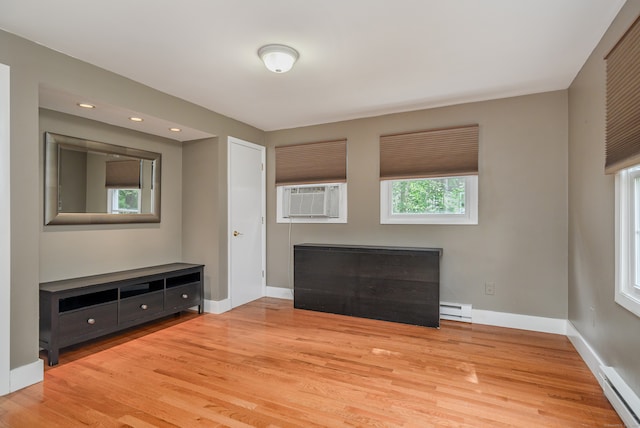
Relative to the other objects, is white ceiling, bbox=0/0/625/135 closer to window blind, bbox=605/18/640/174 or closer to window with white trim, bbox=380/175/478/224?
window blind, bbox=605/18/640/174

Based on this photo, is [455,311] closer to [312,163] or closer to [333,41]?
[312,163]

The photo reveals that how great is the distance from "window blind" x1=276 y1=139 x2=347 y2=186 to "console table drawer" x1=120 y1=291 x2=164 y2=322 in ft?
6.82

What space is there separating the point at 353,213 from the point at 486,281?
5.43ft

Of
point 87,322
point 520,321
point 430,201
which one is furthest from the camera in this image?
point 430,201

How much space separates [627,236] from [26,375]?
394 cm

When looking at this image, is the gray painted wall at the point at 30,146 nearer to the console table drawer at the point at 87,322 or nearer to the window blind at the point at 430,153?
the console table drawer at the point at 87,322

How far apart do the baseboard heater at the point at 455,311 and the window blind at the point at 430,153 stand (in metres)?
1.41

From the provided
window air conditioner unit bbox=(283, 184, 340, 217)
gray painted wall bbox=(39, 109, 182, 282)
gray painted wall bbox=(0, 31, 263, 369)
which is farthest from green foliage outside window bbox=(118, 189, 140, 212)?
window air conditioner unit bbox=(283, 184, 340, 217)

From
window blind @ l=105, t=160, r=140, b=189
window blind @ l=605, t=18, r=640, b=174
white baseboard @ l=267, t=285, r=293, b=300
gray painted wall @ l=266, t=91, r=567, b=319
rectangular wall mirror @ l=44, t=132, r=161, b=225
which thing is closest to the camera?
window blind @ l=605, t=18, r=640, b=174

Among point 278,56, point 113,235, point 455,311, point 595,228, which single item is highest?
point 278,56

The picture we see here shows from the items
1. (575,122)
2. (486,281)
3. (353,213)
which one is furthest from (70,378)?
(575,122)

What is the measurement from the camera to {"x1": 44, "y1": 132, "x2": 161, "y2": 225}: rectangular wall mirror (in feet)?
9.53

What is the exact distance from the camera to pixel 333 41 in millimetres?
2285

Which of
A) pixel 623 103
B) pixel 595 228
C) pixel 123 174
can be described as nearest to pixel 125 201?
pixel 123 174
